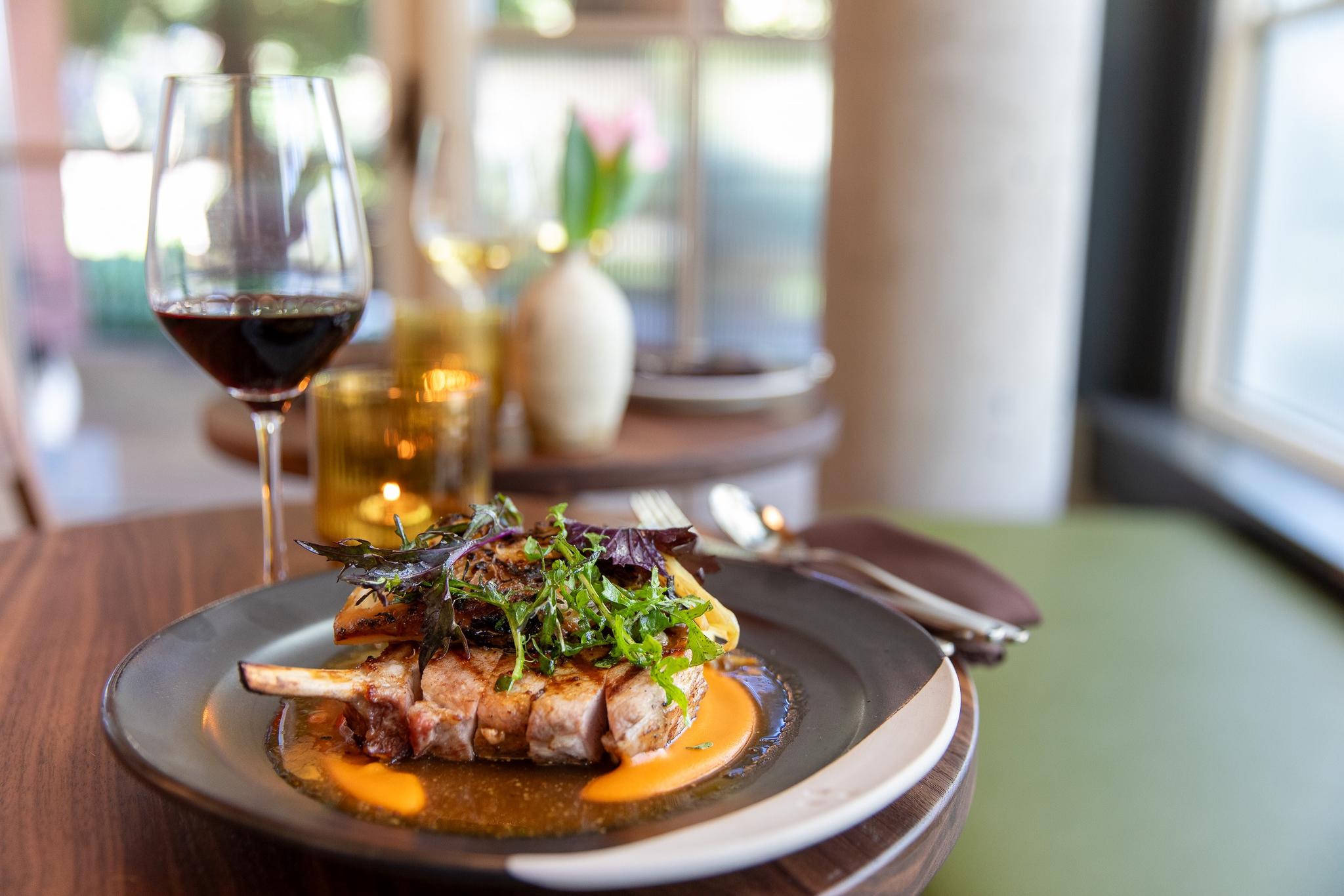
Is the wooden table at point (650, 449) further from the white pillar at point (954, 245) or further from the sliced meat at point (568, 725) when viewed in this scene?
the white pillar at point (954, 245)

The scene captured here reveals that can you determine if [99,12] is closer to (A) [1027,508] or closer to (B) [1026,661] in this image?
(A) [1027,508]

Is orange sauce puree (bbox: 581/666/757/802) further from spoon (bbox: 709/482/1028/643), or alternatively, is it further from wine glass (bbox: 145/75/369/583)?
wine glass (bbox: 145/75/369/583)

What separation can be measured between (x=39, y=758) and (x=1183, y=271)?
300 centimetres

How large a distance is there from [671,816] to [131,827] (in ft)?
0.91

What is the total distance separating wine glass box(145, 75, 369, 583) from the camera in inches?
Result: 30.3

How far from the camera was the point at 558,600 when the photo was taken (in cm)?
68

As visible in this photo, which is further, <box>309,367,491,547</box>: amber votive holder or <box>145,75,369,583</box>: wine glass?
<box>309,367,491,547</box>: amber votive holder

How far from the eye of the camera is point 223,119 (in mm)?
769

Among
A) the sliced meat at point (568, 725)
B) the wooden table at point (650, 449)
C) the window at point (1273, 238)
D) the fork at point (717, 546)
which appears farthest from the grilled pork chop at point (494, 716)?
the window at point (1273, 238)

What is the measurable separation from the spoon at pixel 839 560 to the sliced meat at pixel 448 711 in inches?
14.3

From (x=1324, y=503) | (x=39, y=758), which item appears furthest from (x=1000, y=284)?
(x=39, y=758)

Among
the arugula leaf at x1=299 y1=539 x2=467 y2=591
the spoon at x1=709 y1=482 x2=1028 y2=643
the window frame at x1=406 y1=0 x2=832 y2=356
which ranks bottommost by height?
the spoon at x1=709 y1=482 x2=1028 y2=643

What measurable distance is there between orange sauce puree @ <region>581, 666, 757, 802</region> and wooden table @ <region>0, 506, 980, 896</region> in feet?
0.22

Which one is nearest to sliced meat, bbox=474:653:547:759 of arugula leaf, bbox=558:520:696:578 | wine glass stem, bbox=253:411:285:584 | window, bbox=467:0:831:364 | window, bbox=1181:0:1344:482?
arugula leaf, bbox=558:520:696:578
